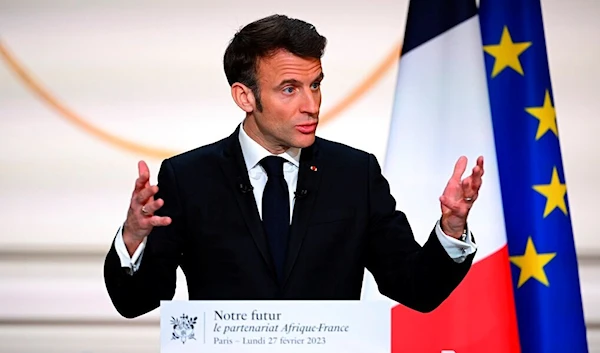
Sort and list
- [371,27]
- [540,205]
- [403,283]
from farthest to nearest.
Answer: [371,27] → [540,205] → [403,283]

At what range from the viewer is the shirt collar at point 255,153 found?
2340mm

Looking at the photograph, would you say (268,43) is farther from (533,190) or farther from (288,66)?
(533,190)

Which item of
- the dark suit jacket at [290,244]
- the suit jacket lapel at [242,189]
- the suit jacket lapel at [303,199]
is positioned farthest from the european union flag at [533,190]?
the suit jacket lapel at [242,189]

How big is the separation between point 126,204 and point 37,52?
2.26ft

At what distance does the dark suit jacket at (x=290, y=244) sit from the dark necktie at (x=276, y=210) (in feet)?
0.10

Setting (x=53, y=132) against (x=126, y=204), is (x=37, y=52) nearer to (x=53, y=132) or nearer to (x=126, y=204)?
(x=53, y=132)

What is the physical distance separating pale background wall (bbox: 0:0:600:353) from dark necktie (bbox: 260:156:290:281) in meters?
1.35

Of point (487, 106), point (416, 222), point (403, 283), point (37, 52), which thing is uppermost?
point (37, 52)

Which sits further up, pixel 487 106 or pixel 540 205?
pixel 487 106

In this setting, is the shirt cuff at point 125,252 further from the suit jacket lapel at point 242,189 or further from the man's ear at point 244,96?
the man's ear at point 244,96

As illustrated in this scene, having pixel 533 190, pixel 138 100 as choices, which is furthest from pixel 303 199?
pixel 138 100

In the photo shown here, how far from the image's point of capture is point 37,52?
3691mm

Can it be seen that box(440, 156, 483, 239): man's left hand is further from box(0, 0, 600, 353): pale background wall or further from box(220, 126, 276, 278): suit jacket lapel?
box(0, 0, 600, 353): pale background wall

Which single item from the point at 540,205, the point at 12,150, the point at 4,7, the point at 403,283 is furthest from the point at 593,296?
the point at 4,7
